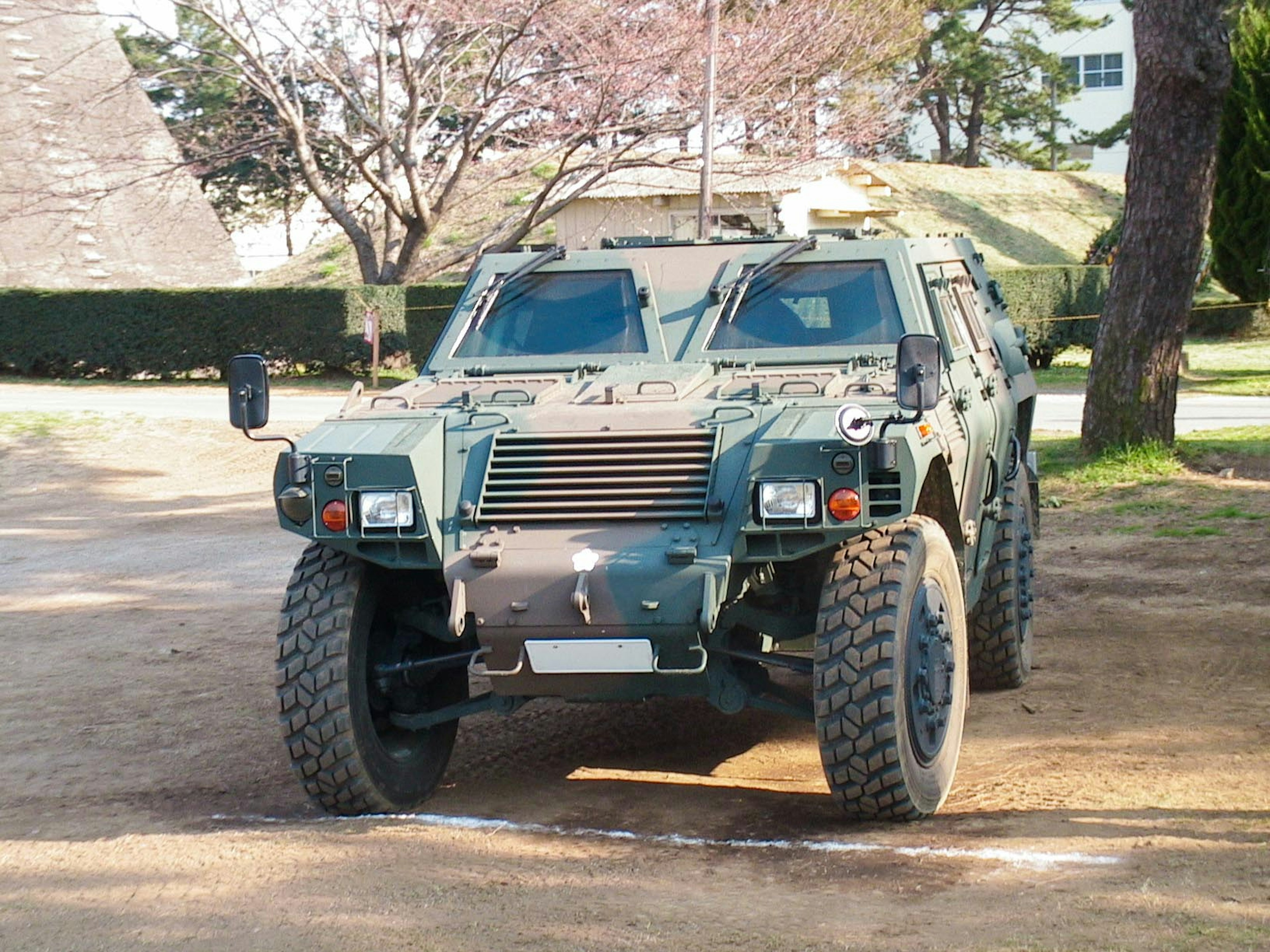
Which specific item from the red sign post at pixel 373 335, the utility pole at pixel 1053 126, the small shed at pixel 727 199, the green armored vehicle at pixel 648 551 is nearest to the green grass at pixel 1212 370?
the small shed at pixel 727 199

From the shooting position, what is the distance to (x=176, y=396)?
25609 millimetres

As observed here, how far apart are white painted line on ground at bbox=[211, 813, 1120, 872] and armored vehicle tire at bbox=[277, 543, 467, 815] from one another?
14cm

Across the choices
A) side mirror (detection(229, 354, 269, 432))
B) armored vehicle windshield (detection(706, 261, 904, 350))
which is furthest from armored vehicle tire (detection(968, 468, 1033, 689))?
side mirror (detection(229, 354, 269, 432))

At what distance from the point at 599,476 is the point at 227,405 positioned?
62.1ft

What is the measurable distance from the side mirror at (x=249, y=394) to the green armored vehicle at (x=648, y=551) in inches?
0.4

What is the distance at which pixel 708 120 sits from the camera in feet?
72.6

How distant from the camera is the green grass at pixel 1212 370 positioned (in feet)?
74.5

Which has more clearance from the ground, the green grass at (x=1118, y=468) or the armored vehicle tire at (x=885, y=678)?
the armored vehicle tire at (x=885, y=678)

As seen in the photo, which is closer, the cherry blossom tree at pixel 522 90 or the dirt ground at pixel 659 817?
the dirt ground at pixel 659 817

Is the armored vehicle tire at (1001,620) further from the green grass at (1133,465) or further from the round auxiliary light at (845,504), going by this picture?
the green grass at (1133,465)

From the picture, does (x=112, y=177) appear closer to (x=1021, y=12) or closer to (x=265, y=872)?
(x=1021, y=12)

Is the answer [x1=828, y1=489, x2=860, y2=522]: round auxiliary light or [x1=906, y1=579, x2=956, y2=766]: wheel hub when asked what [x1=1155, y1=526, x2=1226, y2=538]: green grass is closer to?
[x1=906, y1=579, x2=956, y2=766]: wheel hub

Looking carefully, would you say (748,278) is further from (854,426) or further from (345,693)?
(345,693)

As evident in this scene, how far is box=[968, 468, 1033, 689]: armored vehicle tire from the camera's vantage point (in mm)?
7738
